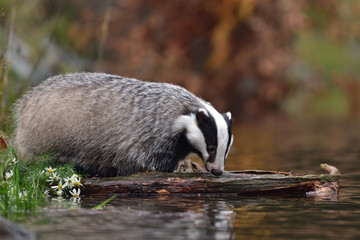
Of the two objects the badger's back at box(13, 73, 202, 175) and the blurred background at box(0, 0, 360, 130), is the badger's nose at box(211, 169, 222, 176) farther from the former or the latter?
the blurred background at box(0, 0, 360, 130)

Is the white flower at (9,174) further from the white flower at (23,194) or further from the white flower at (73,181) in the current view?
the white flower at (73,181)

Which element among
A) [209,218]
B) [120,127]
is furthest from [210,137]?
[209,218]

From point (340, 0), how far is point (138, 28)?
7301mm

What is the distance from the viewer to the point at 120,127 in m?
7.76

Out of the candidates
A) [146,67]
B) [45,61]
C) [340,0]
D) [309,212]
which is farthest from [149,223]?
[340,0]

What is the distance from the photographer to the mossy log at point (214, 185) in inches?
280

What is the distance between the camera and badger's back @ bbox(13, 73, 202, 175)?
762cm

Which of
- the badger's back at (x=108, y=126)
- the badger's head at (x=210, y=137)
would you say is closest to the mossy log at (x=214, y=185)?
the badger's head at (x=210, y=137)

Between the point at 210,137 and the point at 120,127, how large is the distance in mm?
973

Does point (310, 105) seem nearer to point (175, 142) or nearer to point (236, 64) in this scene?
point (236, 64)

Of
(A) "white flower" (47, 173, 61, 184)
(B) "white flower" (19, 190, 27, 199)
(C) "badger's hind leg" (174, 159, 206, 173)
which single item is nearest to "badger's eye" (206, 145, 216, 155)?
(C) "badger's hind leg" (174, 159, 206, 173)

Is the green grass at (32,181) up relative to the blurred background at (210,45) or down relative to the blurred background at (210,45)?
down

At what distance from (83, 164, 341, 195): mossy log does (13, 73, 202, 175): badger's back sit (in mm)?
424

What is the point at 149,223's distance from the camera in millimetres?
5449
